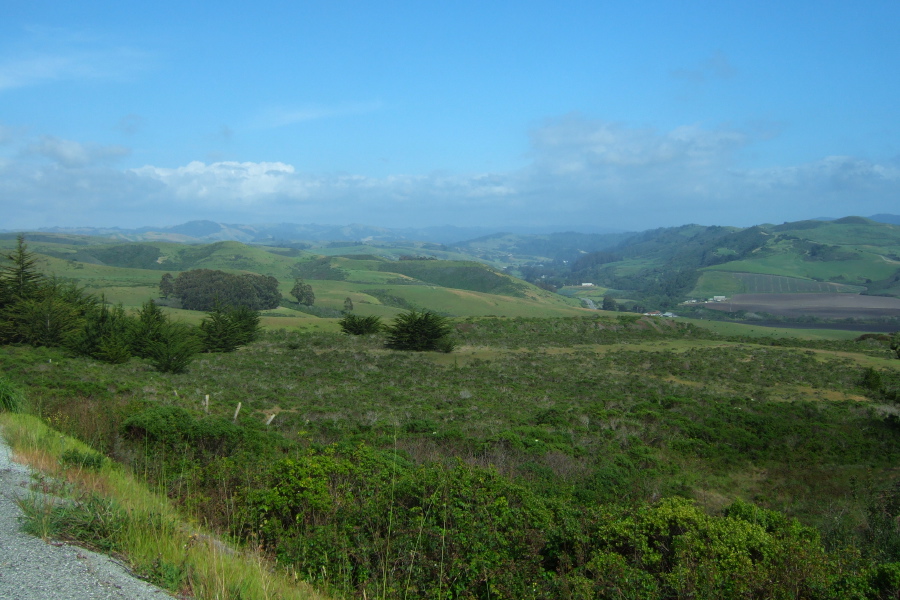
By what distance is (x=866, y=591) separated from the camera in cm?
418

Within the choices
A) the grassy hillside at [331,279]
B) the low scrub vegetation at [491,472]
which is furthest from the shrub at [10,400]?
the grassy hillside at [331,279]

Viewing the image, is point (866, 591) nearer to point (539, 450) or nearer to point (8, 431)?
point (539, 450)

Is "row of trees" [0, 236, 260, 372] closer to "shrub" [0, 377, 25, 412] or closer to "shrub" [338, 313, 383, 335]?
"shrub" [0, 377, 25, 412]

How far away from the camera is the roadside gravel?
3.37 metres

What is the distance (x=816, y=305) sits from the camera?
88438 millimetres

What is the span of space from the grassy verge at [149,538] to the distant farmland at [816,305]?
9186cm

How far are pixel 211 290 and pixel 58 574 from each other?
245 feet

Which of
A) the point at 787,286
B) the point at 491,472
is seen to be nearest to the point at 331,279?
the point at 787,286

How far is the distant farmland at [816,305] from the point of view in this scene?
77938mm

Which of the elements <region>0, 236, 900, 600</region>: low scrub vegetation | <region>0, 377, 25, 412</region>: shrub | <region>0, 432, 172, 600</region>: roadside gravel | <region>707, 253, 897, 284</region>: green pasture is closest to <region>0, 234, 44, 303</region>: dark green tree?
<region>0, 236, 900, 600</region>: low scrub vegetation

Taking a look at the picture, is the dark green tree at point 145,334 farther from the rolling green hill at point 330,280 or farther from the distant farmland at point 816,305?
the distant farmland at point 816,305

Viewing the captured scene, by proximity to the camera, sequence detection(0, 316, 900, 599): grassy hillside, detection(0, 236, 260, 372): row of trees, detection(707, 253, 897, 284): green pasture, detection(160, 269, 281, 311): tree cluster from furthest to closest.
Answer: detection(707, 253, 897, 284): green pasture, detection(160, 269, 281, 311): tree cluster, detection(0, 236, 260, 372): row of trees, detection(0, 316, 900, 599): grassy hillside

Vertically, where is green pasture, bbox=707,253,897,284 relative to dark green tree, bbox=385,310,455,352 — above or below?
above

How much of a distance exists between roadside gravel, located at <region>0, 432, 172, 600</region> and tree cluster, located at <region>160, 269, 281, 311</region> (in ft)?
229
